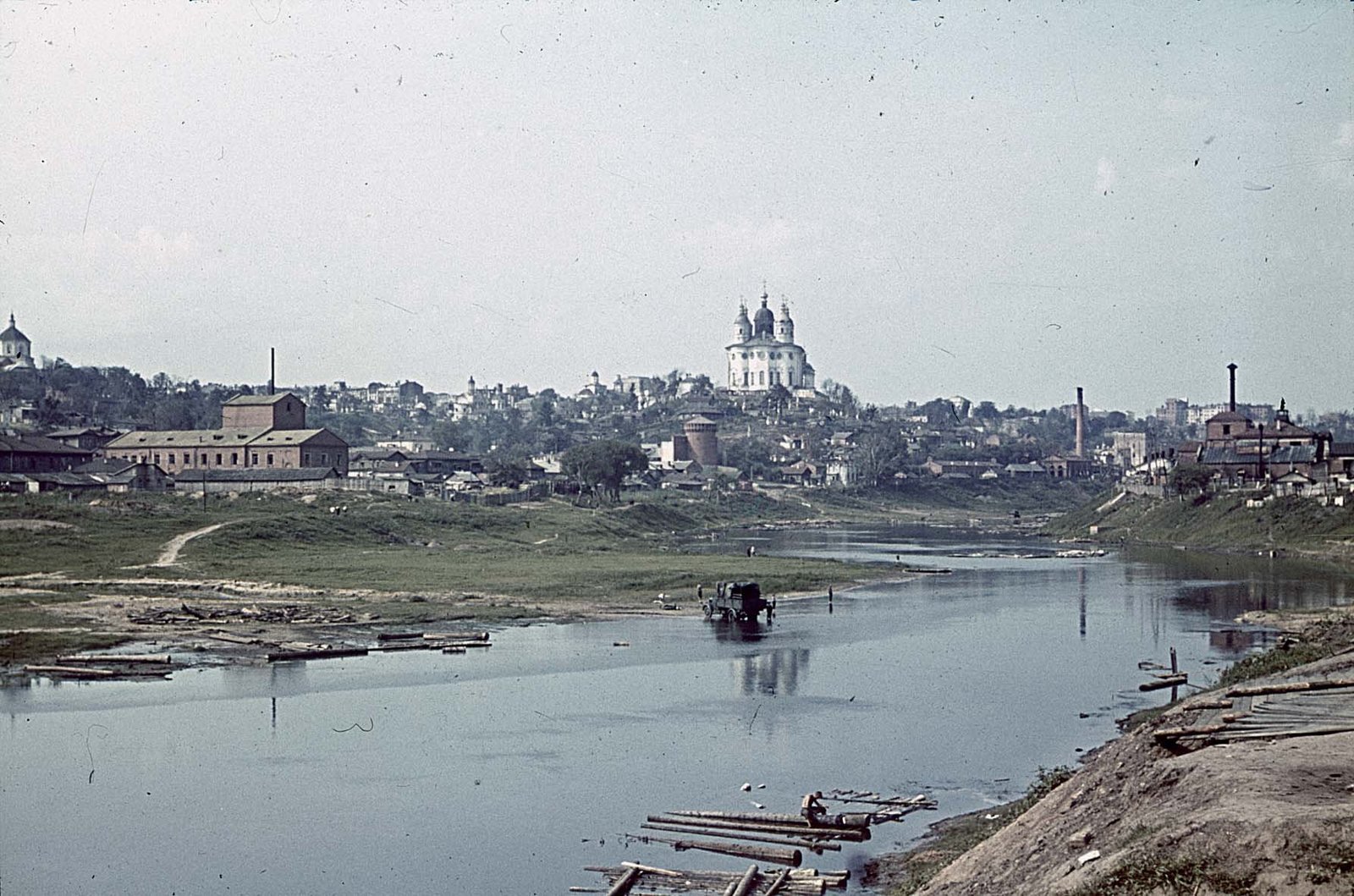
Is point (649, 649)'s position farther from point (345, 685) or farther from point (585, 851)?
point (585, 851)

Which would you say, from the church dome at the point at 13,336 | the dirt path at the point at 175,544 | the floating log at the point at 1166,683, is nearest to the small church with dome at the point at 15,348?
the church dome at the point at 13,336

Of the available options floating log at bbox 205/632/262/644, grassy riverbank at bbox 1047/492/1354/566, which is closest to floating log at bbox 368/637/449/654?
floating log at bbox 205/632/262/644

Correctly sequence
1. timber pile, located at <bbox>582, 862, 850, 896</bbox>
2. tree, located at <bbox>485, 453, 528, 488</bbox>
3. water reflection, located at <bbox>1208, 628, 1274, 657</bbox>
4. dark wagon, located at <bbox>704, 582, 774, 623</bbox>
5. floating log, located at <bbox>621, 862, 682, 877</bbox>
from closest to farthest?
timber pile, located at <bbox>582, 862, 850, 896</bbox>
floating log, located at <bbox>621, 862, 682, 877</bbox>
water reflection, located at <bbox>1208, 628, 1274, 657</bbox>
dark wagon, located at <bbox>704, 582, 774, 623</bbox>
tree, located at <bbox>485, 453, 528, 488</bbox>

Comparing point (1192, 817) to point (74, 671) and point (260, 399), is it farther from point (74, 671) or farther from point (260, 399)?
point (260, 399)

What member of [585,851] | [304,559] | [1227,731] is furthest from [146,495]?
[1227,731]

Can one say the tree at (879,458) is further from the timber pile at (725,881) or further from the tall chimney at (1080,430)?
the timber pile at (725,881)

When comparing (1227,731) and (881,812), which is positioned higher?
(1227,731)

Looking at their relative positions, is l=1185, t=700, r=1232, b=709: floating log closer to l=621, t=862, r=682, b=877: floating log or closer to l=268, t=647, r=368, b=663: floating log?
l=621, t=862, r=682, b=877: floating log
